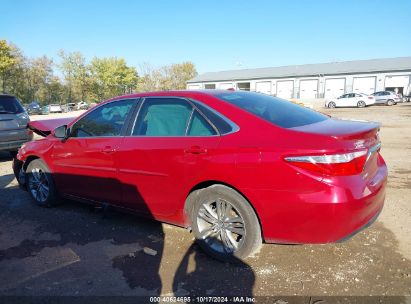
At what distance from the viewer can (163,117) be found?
12.8 feet

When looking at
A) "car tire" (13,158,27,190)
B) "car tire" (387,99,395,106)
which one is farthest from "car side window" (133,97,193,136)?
"car tire" (387,99,395,106)

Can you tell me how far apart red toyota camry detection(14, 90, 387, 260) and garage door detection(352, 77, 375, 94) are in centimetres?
4794

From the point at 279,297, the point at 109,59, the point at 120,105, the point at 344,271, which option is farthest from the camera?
the point at 109,59

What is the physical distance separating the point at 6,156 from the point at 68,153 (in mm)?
6734

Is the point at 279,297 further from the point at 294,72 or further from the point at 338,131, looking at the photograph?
the point at 294,72

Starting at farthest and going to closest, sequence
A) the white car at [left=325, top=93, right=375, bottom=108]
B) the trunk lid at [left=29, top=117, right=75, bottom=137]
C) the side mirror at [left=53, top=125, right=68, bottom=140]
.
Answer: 1. the white car at [left=325, top=93, right=375, bottom=108]
2. the trunk lid at [left=29, top=117, right=75, bottom=137]
3. the side mirror at [left=53, top=125, right=68, bottom=140]

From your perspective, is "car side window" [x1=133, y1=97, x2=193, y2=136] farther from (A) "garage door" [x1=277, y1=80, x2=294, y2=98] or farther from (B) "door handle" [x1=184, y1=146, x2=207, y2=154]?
(A) "garage door" [x1=277, y1=80, x2=294, y2=98]

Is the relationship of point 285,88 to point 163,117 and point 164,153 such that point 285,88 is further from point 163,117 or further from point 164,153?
point 164,153

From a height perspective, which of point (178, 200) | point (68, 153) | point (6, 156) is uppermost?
point (68, 153)

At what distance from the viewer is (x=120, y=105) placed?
14.3ft

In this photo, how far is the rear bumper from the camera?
111 inches

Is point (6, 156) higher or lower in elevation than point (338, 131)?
lower

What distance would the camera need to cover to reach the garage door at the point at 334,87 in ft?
160

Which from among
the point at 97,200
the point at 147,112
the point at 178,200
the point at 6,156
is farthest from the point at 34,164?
the point at 6,156
